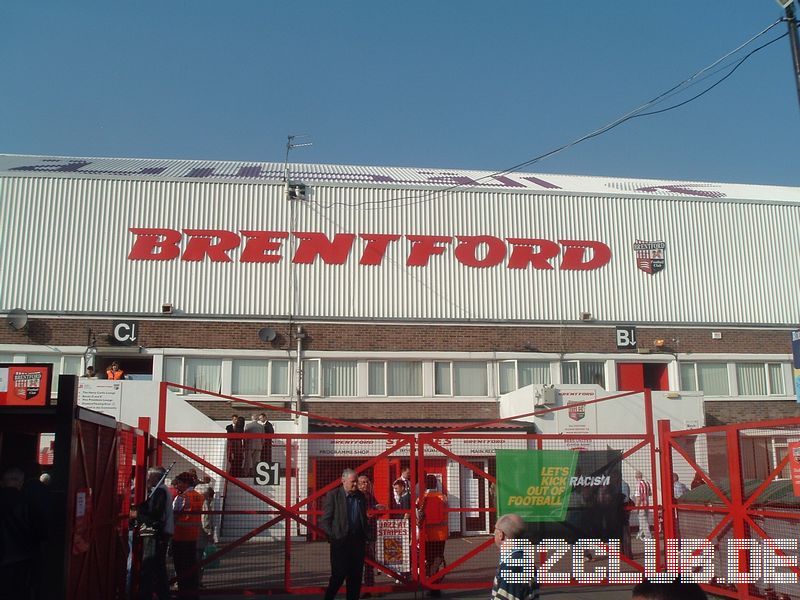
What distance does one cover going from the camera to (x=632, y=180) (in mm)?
32750

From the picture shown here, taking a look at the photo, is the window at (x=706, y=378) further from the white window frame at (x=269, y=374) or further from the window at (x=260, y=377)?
the window at (x=260, y=377)

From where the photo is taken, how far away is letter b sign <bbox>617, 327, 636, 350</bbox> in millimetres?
24781

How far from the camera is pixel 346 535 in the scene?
31.9ft

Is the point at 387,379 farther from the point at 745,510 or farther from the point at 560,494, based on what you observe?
the point at 745,510

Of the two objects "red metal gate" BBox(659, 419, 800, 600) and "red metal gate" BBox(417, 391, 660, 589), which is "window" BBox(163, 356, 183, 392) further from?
"red metal gate" BBox(659, 419, 800, 600)

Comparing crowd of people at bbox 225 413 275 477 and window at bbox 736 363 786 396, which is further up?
window at bbox 736 363 786 396

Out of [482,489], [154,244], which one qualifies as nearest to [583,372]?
[482,489]

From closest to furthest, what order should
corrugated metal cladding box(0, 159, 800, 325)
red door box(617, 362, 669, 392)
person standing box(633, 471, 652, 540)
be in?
person standing box(633, 471, 652, 540), corrugated metal cladding box(0, 159, 800, 325), red door box(617, 362, 669, 392)

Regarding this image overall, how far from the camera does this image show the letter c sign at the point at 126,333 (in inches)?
902

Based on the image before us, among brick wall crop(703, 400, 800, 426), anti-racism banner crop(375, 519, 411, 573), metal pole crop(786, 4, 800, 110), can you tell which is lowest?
anti-racism banner crop(375, 519, 411, 573)

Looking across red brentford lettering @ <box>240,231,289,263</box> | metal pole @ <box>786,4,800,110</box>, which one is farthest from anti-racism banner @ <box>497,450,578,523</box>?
red brentford lettering @ <box>240,231,289,263</box>

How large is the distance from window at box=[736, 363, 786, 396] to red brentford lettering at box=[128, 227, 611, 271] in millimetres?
5370

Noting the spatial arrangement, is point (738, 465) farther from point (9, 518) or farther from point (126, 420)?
point (126, 420)

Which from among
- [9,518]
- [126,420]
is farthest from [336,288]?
[9,518]
